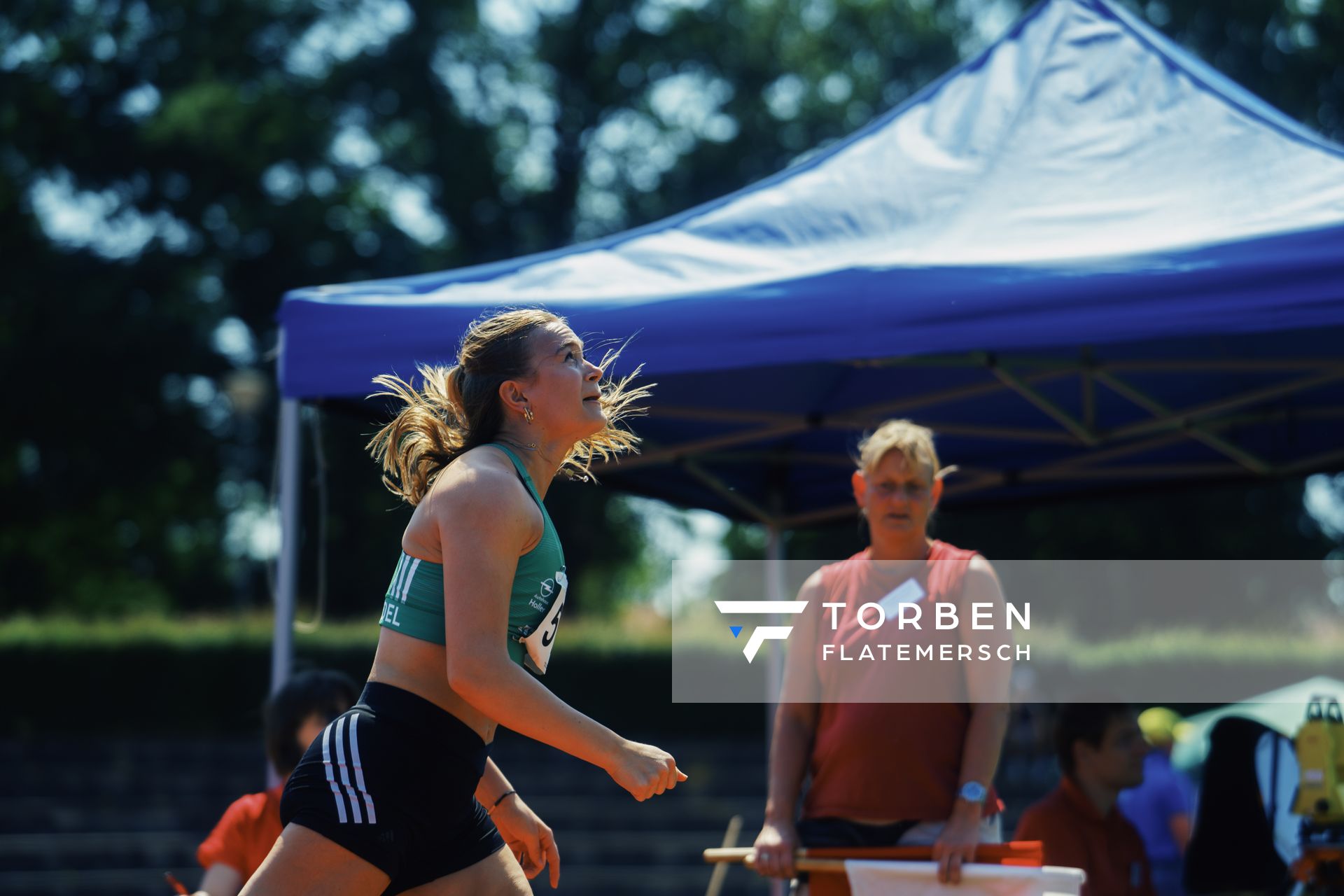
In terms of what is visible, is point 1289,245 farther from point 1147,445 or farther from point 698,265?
point 1147,445

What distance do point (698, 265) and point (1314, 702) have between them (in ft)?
6.68

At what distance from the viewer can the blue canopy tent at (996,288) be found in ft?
9.93

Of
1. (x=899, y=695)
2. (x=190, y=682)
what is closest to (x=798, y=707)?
(x=899, y=695)

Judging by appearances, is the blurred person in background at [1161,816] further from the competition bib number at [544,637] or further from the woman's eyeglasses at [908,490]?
the competition bib number at [544,637]

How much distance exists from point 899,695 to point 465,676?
1.54m

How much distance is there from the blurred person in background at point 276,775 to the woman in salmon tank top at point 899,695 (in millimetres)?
1075

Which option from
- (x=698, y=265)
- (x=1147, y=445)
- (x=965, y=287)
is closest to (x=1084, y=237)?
(x=965, y=287)

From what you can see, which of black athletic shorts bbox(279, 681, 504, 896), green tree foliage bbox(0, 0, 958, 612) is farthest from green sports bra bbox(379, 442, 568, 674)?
green tree foliage bbox(0, 0, 958, 612)

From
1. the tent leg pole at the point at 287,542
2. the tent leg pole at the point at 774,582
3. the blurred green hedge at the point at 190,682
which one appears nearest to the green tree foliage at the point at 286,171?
the blurred green hedge at the point at 190,682

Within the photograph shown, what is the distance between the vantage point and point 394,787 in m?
2.07

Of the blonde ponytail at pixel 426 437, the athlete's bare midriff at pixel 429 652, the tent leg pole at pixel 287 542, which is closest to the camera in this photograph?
the athlete's bare midriff at pixel 429 652

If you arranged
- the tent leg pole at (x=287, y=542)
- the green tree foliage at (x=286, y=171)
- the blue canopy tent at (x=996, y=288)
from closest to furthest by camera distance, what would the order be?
the blue canopy tent at (x=996, y=288) < the tent leg pole at (x=287, y=542) < the green tree foliage at (x=286, y=171)

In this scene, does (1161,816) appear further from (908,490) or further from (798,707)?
(908,490)

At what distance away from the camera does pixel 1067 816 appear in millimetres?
3707
